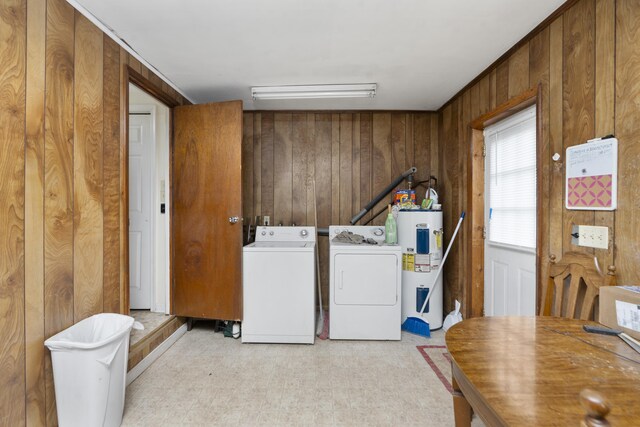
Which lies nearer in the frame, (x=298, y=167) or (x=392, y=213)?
(x=392, y=213)

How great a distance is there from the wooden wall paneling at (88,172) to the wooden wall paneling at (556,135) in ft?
8.78

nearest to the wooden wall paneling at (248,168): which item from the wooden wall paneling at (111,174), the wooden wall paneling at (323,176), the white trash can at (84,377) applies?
the wooden wall paneling at (323,176)

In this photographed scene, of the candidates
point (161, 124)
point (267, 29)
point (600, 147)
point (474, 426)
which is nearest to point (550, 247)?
point (600, 147)

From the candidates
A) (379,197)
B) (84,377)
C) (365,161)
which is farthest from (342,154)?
(84,377)

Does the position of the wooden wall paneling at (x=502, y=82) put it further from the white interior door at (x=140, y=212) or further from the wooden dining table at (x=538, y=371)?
the white interior door at (x=140, y=212)

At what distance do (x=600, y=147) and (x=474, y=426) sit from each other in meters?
1.61

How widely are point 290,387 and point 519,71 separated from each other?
262cm

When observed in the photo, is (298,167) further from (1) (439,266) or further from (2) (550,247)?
(2) (550,247)

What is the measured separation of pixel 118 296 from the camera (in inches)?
77.6

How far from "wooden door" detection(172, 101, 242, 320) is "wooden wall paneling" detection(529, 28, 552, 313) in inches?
86.1

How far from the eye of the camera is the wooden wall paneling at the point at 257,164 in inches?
133

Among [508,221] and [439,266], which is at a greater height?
[508,221]

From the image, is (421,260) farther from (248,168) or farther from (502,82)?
(248,168)

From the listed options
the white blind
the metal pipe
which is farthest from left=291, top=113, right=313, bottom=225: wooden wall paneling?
the white blind
